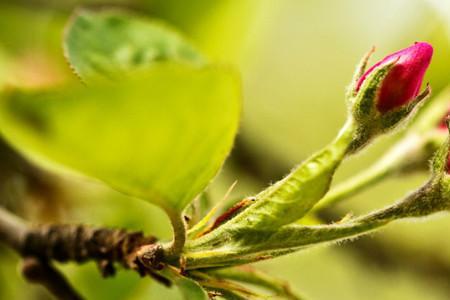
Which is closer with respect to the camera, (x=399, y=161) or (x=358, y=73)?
(x=358, y=73)

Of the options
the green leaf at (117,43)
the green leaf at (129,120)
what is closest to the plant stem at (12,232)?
the green leaf at (117,43)

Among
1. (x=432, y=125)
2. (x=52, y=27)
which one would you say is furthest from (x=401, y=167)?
(x=52, y=27)

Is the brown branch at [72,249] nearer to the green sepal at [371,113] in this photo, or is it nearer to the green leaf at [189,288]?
the green leaf at [189,288]

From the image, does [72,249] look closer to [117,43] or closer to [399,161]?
[117,43]

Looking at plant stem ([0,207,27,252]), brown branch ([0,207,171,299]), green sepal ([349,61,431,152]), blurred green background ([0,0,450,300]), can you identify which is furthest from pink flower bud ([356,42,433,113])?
plant stem ([0,207,27,252])

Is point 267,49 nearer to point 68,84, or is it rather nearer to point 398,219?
point 398,219

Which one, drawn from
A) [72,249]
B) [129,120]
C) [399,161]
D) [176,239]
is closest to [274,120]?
[399,161]
